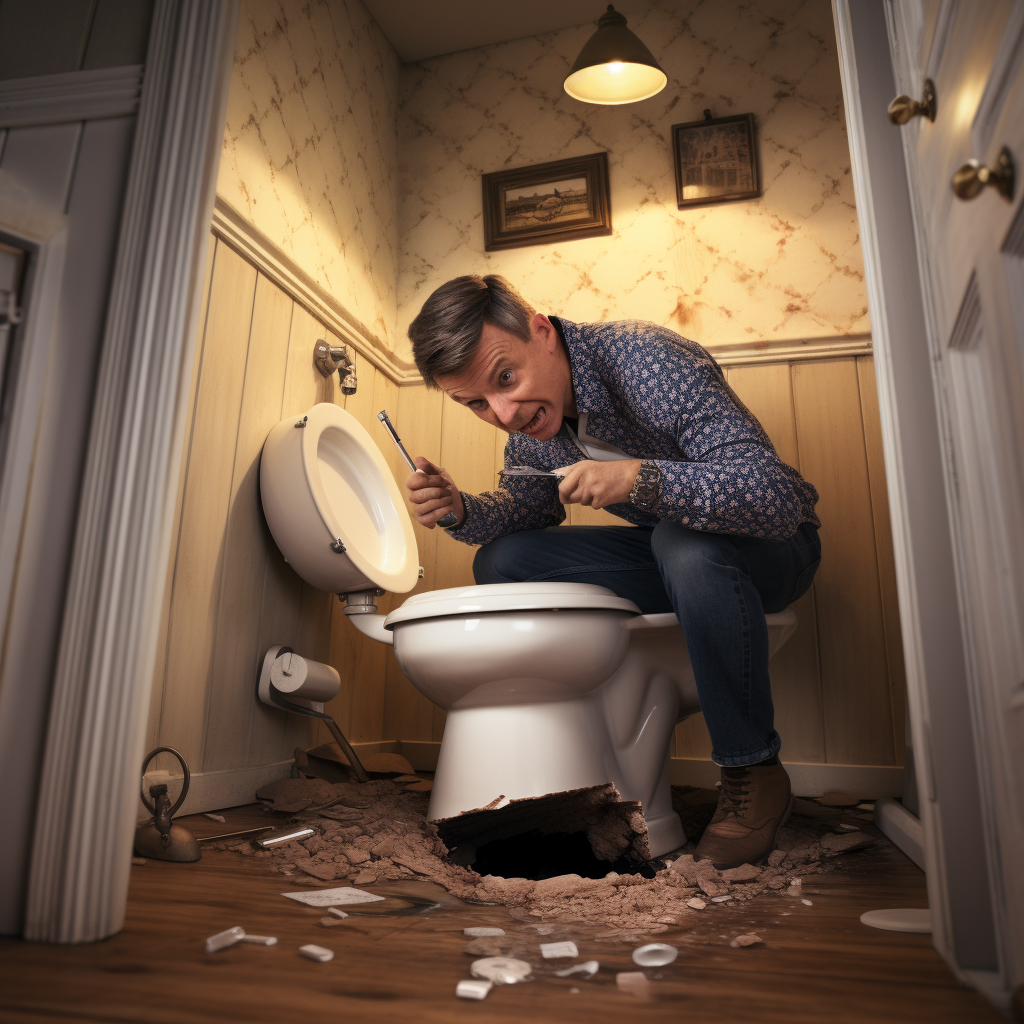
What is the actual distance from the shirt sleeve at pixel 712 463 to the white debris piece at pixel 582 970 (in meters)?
0.60

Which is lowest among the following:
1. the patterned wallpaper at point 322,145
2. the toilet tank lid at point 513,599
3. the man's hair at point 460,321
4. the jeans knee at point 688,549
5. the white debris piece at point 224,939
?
the white debris piece at point 224,939

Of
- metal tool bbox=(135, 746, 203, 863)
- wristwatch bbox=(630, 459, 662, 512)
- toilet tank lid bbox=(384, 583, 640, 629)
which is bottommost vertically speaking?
metal tool bbox=(135, 746, 203, 863)

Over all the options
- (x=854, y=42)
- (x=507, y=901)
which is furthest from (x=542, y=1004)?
(x=854, y=42)

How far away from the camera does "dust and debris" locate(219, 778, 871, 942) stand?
0.89m

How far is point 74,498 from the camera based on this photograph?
0.77 metres

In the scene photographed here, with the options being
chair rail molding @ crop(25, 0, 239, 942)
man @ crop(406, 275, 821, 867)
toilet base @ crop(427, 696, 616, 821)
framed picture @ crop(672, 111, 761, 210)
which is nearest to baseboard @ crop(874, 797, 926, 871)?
man @ crop(406, 275, 821, 867)

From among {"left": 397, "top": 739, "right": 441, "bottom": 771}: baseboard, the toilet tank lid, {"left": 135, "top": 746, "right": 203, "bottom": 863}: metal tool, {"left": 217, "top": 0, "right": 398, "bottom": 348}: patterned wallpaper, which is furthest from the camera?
{"left": 397, "top": 739, "right": 441, "bottom": 771}: baseboard

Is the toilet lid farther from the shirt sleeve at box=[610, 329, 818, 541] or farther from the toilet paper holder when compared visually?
the shirt sleeve at box=[610, 329, 818, 541]

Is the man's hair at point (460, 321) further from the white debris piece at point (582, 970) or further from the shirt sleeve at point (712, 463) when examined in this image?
the white debris piece at point (582, 970)

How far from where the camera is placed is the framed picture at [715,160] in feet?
6.69

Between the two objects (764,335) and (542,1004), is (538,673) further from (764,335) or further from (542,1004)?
(764,335)

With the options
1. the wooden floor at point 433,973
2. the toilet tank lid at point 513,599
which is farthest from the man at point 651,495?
the wooden floor at point 433,973

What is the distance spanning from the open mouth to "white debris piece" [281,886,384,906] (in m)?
0.78

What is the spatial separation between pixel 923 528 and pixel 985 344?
0.20 meters
